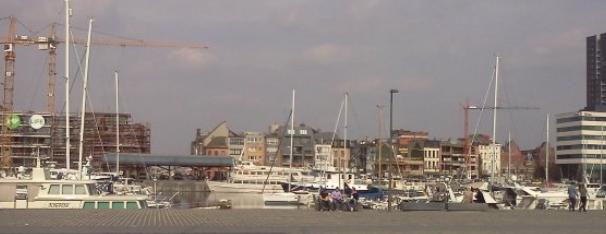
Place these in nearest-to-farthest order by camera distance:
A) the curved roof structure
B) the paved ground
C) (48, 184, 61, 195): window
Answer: the paved ground → (48, 184, 61, 195): window → the curved roof structure

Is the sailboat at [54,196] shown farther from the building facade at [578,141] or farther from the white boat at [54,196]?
the building facade at [578,141]

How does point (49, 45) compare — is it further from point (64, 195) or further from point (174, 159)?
point (64, 195)

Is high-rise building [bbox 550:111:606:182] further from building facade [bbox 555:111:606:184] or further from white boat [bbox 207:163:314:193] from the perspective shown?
white boat [bbox 207:163:314:193]

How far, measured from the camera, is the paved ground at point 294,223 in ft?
75.9

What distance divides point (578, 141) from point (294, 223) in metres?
167

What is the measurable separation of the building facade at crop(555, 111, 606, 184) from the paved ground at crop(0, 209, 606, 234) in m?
149

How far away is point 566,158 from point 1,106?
125 metres

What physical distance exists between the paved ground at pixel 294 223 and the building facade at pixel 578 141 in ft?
487

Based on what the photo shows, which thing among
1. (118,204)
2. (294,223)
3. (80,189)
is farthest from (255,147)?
(294,223)

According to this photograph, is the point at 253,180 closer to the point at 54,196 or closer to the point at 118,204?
the point at 118,204

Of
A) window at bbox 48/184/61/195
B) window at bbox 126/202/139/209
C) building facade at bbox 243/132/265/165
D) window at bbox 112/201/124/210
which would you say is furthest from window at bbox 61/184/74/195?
building facade at bbox 243/132/265/165

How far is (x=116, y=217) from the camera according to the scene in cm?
2794

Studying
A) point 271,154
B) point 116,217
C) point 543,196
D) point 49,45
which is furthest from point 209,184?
point 271,154

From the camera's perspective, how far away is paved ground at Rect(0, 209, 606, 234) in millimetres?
23125
